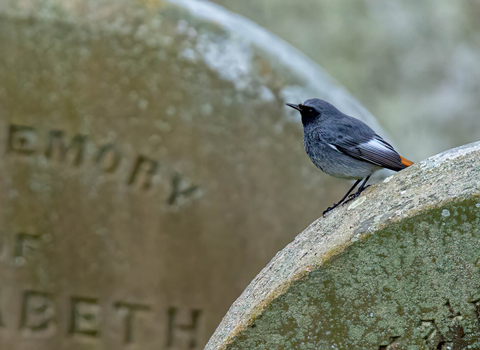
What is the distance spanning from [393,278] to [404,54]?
847 centimetres

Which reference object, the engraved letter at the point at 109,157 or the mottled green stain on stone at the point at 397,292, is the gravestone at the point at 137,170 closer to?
the engraved letter at the point at 109,157

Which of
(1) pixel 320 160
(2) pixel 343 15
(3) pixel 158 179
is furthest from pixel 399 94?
(1) pixel 320 160

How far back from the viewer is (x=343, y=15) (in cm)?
930

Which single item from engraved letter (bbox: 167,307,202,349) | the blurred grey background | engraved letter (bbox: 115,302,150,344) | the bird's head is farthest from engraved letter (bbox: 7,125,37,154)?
the blurred grey background

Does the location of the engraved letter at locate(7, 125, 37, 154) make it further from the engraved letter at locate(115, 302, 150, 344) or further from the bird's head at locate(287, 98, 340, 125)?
the bird's head at locate(287, 98, 340, 125)

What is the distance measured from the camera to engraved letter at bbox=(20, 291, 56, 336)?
257 cm

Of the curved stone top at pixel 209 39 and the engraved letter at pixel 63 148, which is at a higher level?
the curved stone top at pixel 209 39

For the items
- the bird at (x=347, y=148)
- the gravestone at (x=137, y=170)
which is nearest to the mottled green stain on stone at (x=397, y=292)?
the bird at (x=347, y=148)

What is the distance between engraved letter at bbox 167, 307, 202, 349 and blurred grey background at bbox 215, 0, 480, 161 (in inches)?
255

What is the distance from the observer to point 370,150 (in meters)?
1.65

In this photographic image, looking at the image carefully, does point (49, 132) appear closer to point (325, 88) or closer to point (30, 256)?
point (30, 256)

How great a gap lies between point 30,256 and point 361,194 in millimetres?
1750

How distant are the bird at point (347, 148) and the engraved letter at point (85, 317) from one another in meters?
1.41

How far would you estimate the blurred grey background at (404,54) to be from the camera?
344 inches
